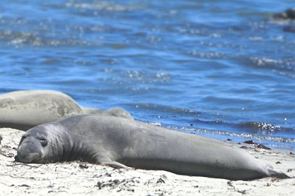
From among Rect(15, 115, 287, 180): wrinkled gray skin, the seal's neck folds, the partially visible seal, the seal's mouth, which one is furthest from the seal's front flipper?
the partially visible seal

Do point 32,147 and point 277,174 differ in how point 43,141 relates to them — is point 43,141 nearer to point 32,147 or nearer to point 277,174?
point 32,147

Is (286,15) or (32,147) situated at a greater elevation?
(32,147)

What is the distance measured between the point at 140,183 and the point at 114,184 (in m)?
0.17

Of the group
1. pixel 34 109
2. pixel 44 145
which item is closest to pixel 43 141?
pixel 44 145

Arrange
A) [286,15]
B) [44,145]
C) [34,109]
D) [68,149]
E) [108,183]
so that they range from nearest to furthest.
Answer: [108,183] → [44,145] → [68,149] → [34,109] → [286,15]

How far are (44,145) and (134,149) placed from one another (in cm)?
64

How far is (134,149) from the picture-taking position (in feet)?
21.8

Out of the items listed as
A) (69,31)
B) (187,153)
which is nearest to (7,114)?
(187,153)

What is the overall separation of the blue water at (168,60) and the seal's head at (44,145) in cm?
233

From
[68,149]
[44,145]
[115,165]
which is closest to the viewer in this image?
[115,165]

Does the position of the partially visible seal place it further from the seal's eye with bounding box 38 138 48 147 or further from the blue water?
the seal's eye with bounding box 38 138 48 147

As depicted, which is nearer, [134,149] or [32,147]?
[32,147]

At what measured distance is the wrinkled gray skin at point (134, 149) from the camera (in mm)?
6465

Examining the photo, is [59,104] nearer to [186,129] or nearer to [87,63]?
[186,129]
